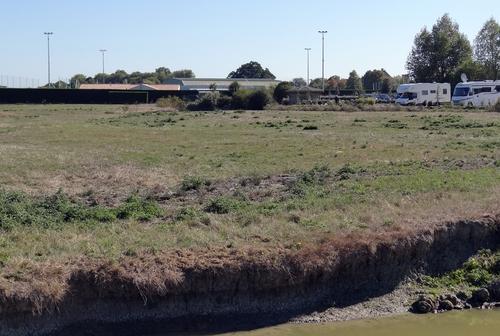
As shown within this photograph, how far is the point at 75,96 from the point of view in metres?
85.8

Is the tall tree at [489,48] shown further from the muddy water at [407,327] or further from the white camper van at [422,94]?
the muddy water at [407,327]

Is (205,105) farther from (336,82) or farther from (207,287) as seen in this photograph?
(336,82)

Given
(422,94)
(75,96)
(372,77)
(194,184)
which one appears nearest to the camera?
(194,184)

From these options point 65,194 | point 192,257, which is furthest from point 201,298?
point 65,194

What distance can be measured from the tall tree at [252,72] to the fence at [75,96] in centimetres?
8573

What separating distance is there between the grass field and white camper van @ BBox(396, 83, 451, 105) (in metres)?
39.2

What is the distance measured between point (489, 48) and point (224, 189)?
8669 cm

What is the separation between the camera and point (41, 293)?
9.68m

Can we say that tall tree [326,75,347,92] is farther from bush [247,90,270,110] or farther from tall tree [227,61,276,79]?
bush [247,90,270,110]

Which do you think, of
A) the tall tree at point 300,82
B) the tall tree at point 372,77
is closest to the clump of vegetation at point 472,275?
the tall tree at point 300,82

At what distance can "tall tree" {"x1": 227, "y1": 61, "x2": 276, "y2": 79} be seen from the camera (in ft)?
563

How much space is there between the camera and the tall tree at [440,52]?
315 ft

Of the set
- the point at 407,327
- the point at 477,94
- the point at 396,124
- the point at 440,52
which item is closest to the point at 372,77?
the point at 440,52

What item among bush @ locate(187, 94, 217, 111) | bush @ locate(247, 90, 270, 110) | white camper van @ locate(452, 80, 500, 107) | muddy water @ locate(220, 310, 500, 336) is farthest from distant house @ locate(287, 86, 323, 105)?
muddy water @ locate(220, 310, 500, 336)
